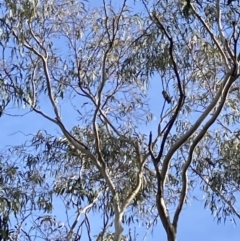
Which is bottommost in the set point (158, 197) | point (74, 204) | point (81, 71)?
point (158, 197)

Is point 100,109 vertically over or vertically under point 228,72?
over

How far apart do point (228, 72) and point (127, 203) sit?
1.54m

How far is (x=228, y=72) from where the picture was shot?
21.0ft

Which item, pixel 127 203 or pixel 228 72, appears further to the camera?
pixel 127 203

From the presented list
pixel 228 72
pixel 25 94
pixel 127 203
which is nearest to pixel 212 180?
pixel 127 203

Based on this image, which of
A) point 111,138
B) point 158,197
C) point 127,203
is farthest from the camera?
point 111,138

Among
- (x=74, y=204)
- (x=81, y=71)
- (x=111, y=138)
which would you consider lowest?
(x=74, y=204)

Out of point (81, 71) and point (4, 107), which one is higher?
point (81, 71)

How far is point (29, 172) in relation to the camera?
300 inches

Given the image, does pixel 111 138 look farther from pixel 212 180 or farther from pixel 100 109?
pixel 212 180

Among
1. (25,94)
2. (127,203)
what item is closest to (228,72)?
(127,203)

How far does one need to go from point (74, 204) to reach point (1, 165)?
2.67 feet

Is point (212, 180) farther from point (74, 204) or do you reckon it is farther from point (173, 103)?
point (74, 204)

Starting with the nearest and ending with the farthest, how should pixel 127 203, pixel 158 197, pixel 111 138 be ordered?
pixel 158 197
pixel 127 203
pixel 111 138
